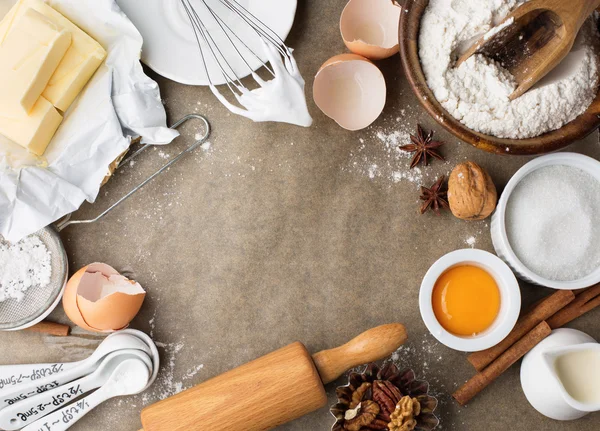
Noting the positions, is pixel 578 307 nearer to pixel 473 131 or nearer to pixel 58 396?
pixel 473 131

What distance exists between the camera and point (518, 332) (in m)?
1.34

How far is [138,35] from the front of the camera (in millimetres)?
1341

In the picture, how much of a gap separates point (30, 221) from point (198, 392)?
23.3 inches

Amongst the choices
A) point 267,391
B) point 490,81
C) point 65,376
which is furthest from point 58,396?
point 490,81

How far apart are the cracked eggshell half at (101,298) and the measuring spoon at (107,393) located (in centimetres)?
11

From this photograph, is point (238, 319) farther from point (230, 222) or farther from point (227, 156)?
point (227, 156)

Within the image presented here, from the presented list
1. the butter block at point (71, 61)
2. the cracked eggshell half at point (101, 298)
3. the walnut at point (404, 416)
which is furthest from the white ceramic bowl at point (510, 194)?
the butter block at point (71, 61)

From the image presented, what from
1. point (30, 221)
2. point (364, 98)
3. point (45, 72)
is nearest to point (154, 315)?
point (30, 221)

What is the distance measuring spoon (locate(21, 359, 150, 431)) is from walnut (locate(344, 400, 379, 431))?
508 millimetres

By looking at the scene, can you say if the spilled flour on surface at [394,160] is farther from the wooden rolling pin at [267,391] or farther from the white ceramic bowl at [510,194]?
the wooden rolling pin at [267,391]

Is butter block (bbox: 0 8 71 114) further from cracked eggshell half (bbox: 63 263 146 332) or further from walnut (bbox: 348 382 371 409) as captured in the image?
walnut (bbox: 348 382 371 409)

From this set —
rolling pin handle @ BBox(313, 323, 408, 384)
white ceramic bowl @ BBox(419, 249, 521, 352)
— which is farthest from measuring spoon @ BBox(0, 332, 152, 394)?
white ceramic bowl @ BBox(419, 249, 521, 352)

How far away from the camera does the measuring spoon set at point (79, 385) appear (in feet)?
4.42

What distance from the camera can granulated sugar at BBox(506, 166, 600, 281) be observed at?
4.17 feet
